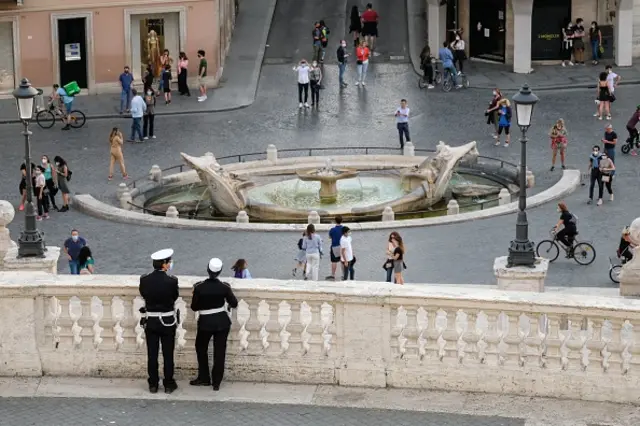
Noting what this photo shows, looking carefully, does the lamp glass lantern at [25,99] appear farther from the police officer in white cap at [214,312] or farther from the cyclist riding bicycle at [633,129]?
the cyclist riding bicycle at [633,129]

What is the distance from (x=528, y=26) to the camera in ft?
187

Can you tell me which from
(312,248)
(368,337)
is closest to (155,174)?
(312,248)

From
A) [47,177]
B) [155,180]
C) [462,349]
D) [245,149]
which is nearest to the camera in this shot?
[462,349]

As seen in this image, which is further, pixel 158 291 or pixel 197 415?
pixel 158 291

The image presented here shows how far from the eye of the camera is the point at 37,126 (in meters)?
50.3

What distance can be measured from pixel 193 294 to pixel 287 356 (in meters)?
1.15

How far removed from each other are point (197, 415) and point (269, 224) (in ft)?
61.4

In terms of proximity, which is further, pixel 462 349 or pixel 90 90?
pixel 90 90

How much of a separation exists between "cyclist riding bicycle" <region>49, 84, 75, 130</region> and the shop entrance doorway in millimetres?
14817

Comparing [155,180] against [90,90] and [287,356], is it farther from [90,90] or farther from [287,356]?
[287,356]

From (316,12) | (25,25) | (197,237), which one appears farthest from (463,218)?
(316,12)

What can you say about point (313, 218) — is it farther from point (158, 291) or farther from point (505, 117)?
point (158, 291)

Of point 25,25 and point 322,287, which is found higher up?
Result: point 25,25

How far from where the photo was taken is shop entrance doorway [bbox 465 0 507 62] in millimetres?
59125
